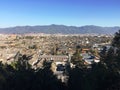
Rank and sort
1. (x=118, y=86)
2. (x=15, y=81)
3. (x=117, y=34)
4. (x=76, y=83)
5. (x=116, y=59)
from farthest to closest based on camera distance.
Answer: (x=117, y=34), (x=116, y=59), (x=15, y=81), (x=76, y=83), (x=118, y=86)

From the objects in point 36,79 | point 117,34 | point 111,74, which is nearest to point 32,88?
point 36,79

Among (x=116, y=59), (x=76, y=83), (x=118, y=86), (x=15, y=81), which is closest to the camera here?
(x=118, y=86)

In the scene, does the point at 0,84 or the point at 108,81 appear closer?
the point at 108,81

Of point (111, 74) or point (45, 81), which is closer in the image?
point (111, 74)

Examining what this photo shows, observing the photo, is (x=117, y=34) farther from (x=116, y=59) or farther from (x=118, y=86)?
(x=118, y=86)

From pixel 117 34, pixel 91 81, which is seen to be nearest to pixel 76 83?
pixel 91 81

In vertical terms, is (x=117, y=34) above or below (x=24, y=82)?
above

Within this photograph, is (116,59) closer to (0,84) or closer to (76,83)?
(76,83)

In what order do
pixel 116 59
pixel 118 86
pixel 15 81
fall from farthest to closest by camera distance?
pixel 116 59 < pixel 15 81 < pixel 118 86

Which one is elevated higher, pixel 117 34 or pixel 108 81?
pixel 117 34
